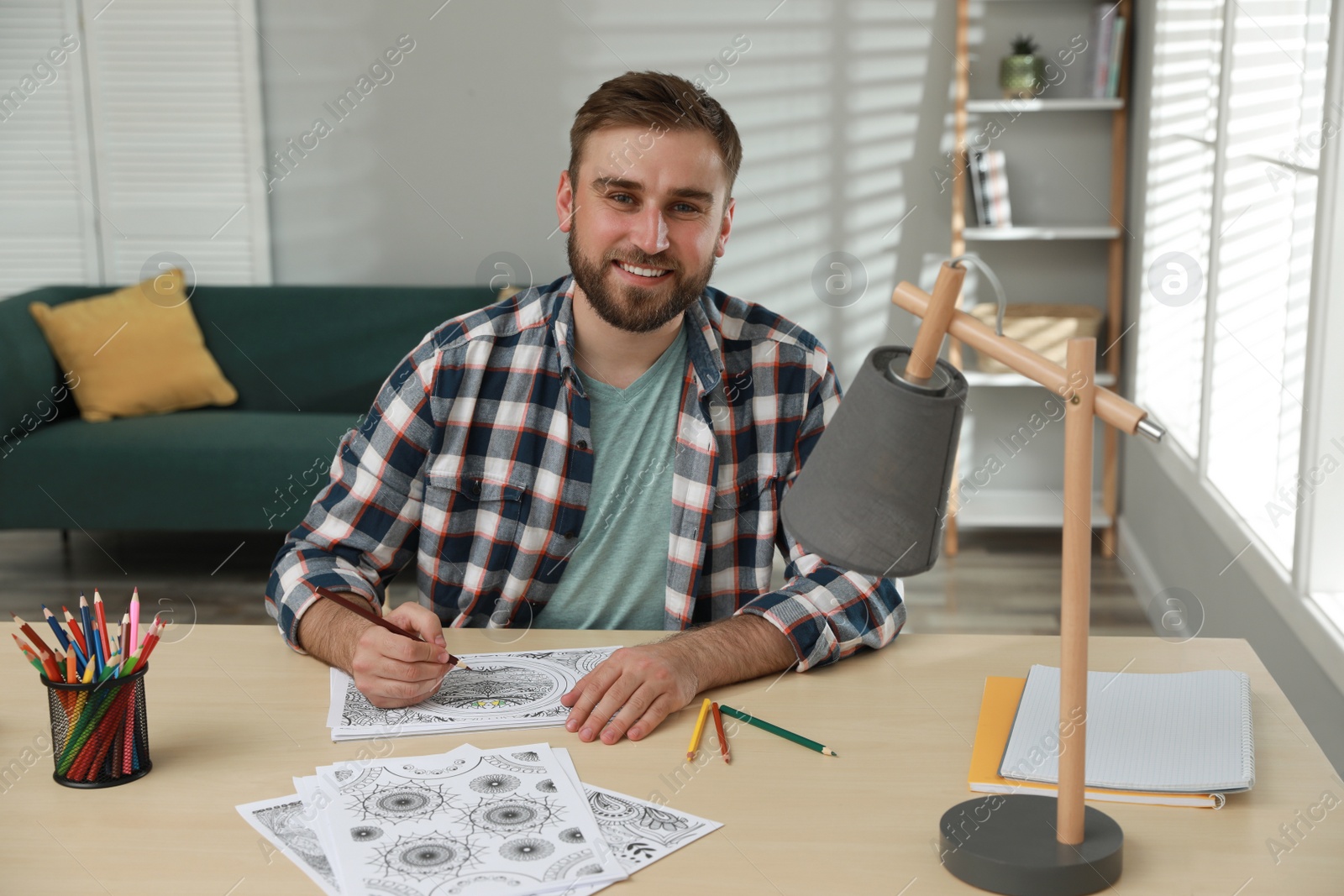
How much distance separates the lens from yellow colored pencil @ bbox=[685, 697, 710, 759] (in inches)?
46.0

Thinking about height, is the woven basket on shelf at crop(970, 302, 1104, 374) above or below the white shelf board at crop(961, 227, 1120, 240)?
below

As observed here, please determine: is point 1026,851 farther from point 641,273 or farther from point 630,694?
point 641,273

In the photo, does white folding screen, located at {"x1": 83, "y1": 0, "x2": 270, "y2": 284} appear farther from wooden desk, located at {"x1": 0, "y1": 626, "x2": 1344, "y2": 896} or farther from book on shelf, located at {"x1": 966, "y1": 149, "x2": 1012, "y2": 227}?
wooden desk, located at {"x1": 0, "y1": 626, "x2": 1344, "y2": 896}

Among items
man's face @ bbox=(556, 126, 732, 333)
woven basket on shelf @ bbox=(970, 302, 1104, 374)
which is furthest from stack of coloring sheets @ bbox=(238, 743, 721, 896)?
woven basket on shelf @ bbox=(970, 302, 1104, 374)

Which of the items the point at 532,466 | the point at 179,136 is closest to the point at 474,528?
the point at 532,466

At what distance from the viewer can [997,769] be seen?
1.13 m

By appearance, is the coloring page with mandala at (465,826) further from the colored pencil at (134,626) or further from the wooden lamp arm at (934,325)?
the wooden lamp arm at (934,325)

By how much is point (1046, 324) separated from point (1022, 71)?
2.72ft

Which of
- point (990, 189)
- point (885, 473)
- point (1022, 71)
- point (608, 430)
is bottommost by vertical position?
point (608, 430)

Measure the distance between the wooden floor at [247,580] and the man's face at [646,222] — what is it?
192cm

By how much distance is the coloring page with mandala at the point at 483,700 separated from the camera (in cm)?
123

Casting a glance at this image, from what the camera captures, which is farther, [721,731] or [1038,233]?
[1038,233]

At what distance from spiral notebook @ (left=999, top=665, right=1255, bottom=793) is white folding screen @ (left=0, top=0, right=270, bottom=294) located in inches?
153

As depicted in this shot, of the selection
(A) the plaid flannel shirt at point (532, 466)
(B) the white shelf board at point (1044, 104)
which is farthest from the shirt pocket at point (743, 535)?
(B) the white shelf board at point (1044, 104)
